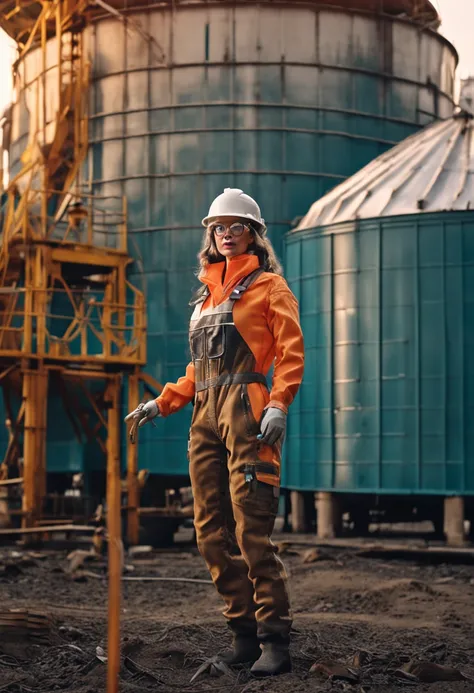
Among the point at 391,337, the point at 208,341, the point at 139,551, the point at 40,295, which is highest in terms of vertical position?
the point at 40,295

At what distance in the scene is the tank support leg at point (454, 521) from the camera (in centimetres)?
2038

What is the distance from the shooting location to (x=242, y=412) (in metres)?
6.70

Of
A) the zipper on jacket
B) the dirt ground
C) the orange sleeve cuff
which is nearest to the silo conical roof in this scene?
the dirt ground

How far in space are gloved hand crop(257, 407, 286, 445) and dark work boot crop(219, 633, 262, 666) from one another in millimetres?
1156

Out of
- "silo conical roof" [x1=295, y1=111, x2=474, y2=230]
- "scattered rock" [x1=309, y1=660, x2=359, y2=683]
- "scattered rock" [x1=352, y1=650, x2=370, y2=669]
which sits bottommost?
"scattered rock" [x1=352, y1=650, x2=370, y2=669]

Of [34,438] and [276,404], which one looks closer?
[276,404]

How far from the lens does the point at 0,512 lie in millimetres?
19375

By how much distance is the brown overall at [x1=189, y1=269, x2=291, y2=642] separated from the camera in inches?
260

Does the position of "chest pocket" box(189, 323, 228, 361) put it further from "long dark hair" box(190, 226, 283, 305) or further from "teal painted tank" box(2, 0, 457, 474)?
"teal painted tank" box(2, 0, 457, 474)

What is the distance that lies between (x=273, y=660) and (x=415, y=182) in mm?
17378

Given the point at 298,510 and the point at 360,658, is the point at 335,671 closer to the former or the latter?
the point at 360,658

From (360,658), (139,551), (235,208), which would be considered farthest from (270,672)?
(139,551)

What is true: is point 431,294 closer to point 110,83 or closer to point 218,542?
Result: point 110,83

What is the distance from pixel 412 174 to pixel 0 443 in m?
11.4
